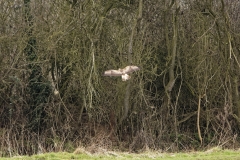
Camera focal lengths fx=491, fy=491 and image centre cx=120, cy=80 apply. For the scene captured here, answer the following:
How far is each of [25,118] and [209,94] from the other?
5506 mm

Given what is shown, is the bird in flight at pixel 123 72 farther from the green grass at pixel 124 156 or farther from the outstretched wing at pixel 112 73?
the green grass at pixel 124 156

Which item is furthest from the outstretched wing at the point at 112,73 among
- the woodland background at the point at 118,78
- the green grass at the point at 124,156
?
the woodland background at the point at 118,78

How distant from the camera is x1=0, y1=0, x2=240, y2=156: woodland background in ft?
44.4

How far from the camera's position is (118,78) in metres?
13.9

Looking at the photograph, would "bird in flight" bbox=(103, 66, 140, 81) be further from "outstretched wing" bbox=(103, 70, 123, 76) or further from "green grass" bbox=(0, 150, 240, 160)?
"green grass" bbox=(0, 150, 240, 160)

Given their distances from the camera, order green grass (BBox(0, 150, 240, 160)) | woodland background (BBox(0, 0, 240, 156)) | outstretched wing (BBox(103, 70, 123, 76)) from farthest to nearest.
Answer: woodland background (BBox(0, 0, 240, 156)) → outstretched wing (BBox(103, 70, 123, 76)) → green grass (BBox(0, 150, 240, 160))

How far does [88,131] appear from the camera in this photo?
14.2 metres

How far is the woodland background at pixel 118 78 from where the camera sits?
13.5m

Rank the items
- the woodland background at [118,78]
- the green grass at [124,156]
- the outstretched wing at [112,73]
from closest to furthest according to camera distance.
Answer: the green grass at [124,156] → the outstretched wing at [112,73] → the woodland background at [118,78]

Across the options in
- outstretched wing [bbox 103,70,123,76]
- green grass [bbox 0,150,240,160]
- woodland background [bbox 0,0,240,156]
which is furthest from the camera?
woodland background [bbox 0,0,240,156]

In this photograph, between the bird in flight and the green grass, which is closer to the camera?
the green grass

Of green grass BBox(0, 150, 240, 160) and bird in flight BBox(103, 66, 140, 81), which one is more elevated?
bird in flight BBox(103, 66, 140, 81)

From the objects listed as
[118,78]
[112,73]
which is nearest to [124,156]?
[112,73]

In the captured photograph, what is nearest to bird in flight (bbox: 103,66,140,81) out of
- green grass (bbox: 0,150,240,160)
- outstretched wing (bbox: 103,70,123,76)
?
outstretched wing (bbox: 103,70,123,76)
